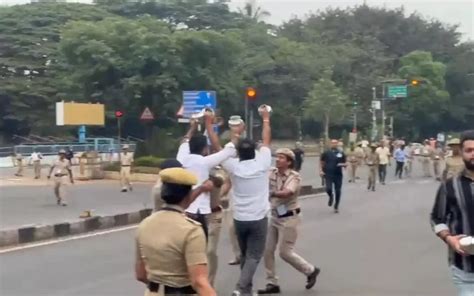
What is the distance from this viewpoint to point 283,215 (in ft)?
33.4

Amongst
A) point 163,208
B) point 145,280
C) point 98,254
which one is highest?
point 163,208

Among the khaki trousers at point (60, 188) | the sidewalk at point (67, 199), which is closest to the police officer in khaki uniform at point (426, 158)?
the sidewalk at point (67, 199)

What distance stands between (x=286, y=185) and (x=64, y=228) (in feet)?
26.4

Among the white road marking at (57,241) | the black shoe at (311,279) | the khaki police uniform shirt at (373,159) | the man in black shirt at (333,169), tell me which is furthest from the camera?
the khaki police uniform shirt at (373,159)

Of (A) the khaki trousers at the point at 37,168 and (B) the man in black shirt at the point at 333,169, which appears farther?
(A) the khaki trousers at the point at 37,168

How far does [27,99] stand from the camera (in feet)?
196

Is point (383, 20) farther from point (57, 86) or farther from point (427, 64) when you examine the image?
point (57, 86)

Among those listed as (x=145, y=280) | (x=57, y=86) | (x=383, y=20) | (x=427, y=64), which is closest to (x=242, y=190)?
(x=145, y=280)

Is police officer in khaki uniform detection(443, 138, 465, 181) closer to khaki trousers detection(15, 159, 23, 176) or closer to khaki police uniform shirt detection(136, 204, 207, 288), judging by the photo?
khaki police uniform shirt detection(136, 204, 207, 288)

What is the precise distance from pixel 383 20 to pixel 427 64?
11.1 m

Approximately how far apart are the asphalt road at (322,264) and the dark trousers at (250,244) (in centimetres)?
93

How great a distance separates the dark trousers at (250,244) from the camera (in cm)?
923

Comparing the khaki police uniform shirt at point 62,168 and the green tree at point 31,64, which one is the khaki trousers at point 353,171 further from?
the green tree at point 31,64

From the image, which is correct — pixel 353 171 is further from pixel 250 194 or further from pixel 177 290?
pixel 177 290
